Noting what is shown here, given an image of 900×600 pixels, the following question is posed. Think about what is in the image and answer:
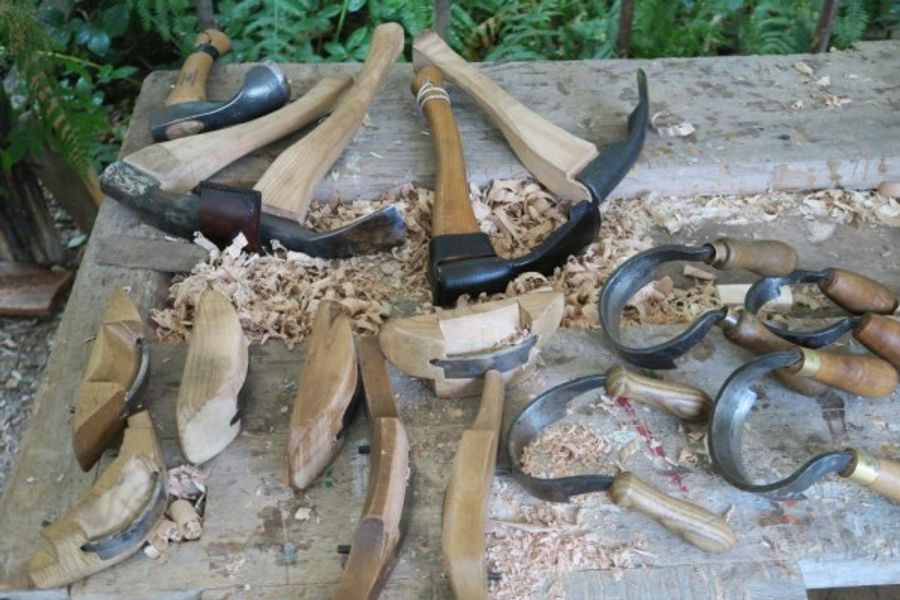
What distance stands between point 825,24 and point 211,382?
160 cm

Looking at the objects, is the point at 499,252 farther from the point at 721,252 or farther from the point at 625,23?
the point at 625,23

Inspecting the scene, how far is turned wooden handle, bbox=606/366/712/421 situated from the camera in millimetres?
1242

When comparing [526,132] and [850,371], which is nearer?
[850,371]

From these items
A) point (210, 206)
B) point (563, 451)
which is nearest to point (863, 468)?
point (563, 451)

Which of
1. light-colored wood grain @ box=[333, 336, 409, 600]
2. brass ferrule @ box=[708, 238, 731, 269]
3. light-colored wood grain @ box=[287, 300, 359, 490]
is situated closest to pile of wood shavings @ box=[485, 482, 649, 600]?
light-colored wood grain @ box=[333, 336, 409, 600]

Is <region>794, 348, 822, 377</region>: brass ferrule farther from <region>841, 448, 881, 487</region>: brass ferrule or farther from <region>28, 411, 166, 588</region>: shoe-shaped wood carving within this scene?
<region>28, 411, 166, 588</region>: shoe-shaped wood carving

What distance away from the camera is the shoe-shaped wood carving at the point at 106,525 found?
105 cm

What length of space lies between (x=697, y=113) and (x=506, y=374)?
0.81m

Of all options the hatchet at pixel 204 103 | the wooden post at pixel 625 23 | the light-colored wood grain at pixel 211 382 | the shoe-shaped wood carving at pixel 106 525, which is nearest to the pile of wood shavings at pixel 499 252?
the light-colored wood grain at pixel 211 382

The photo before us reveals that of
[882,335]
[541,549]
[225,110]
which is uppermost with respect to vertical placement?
[225,110]

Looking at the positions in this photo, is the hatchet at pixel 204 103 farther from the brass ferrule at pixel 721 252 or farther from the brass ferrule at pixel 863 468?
the brass ferrule at pixel 863 468

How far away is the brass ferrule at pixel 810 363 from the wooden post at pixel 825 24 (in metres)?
1.11

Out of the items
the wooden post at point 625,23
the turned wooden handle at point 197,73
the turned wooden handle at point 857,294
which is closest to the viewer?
the turned wooden handle at point 857,294

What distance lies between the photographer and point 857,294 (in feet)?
4.55
